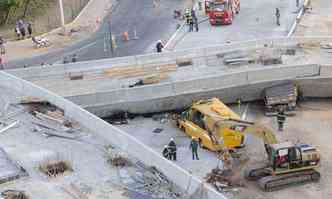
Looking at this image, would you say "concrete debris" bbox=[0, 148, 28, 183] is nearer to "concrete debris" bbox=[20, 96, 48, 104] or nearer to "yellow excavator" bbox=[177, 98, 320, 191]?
"concrete debris" bbox=[20, 96, 48, 104]

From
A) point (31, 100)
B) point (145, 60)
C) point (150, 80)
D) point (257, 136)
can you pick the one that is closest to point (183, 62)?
point (145, 60)

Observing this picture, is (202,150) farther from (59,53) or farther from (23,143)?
(59,53)

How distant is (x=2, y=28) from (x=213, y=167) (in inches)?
1049

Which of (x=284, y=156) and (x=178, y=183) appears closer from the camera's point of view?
(x=178, y=183)

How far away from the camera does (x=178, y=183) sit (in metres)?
19.4

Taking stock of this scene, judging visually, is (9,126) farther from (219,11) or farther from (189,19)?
(219,11)

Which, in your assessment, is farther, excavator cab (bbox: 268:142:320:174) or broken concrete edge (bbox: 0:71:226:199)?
excavator cab (bbox: 268:142:320:174)

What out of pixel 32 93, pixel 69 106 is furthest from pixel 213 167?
pixel 32 93

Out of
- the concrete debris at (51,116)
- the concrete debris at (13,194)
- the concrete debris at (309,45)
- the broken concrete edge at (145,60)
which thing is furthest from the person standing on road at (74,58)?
the concrete debris at (13,194)

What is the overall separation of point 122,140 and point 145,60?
1353 cm

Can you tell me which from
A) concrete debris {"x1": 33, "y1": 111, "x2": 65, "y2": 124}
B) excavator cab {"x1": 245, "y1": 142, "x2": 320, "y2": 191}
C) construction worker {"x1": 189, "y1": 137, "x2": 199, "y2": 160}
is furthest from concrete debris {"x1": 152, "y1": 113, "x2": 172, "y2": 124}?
excavator cab {"x1": 245, "y1": 142, "x2": 320, "y2": 191}

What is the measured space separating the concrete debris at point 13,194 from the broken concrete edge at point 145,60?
14436 mm

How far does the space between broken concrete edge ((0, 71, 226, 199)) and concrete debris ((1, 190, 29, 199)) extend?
12.7ft

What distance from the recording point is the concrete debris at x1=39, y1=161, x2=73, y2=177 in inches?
813
